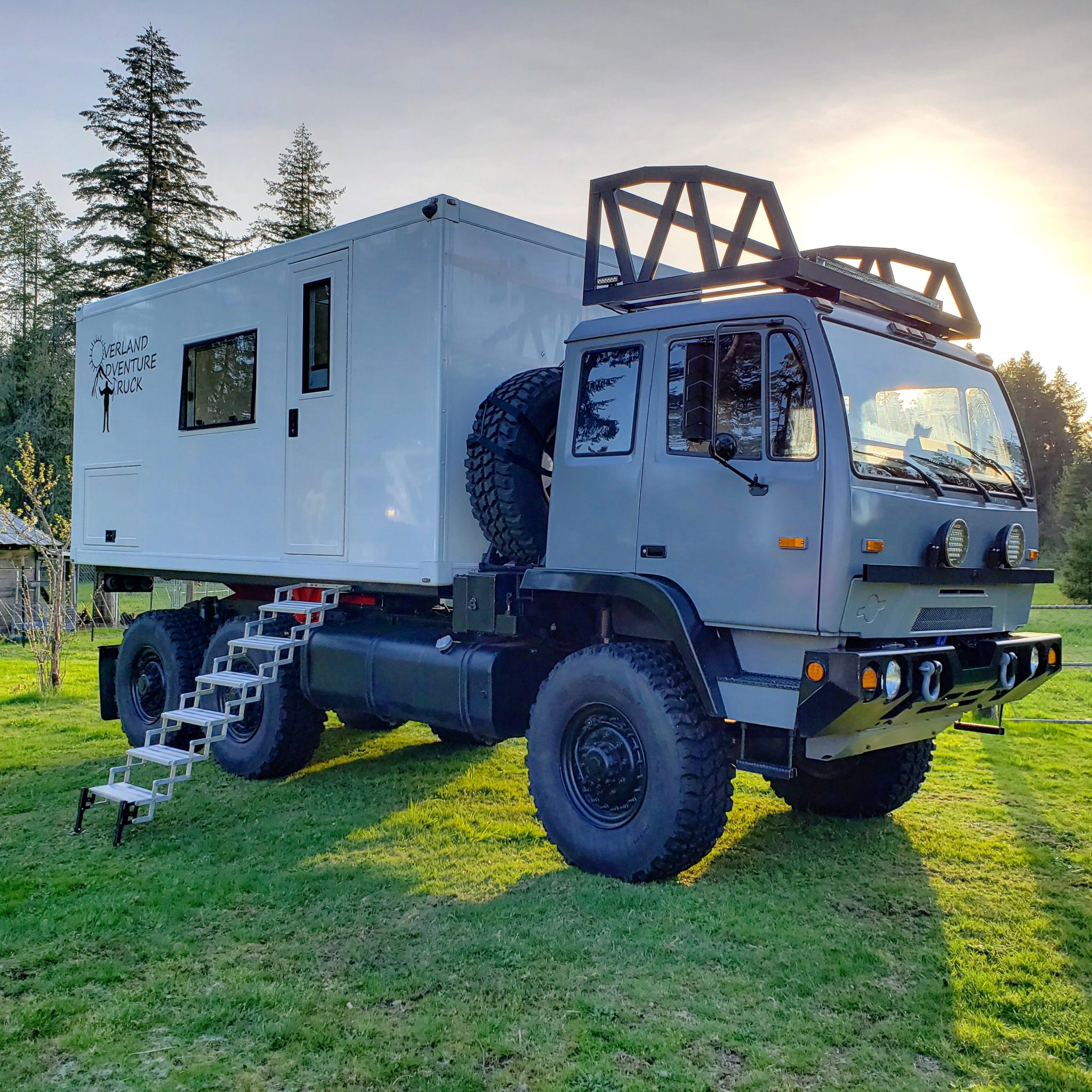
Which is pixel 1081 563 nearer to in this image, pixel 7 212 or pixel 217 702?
pixel 217 702

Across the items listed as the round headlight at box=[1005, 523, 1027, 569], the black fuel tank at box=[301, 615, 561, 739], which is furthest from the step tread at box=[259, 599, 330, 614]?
the round headlight at box=[1005, 523, 1027, 569]

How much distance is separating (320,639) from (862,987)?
14.2ft

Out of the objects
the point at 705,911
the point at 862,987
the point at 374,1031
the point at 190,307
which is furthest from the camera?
the point at 190,307

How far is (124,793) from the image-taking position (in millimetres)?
6180

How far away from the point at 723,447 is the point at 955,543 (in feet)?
3.99

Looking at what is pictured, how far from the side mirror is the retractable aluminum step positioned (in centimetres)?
351

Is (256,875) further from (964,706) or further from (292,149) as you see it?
(292,149)

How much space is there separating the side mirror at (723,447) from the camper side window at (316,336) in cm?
336

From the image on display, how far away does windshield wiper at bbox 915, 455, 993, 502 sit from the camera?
16.5 feet

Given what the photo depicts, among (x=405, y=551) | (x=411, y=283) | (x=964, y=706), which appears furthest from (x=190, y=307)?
(x=964, y=706)

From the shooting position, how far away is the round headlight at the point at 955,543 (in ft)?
15.6

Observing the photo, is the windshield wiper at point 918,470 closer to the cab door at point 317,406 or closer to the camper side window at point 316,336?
the cab door at point 317,406

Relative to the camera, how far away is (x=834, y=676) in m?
4.38

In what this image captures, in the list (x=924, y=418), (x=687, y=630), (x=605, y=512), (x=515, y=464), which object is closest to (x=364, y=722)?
(x=515, y=464)
